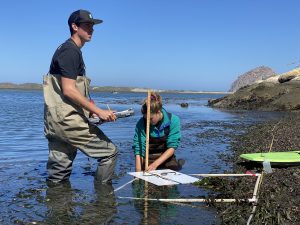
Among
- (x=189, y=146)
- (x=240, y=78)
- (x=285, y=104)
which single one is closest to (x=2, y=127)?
(x=189, y=146)

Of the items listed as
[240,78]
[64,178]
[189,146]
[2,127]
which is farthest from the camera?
[240,78]

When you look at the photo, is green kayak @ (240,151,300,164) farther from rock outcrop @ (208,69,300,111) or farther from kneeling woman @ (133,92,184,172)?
rock outcrop @ (208,69,300,111)

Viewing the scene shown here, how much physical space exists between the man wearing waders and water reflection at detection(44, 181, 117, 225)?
564 millimetres

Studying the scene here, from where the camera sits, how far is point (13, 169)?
32.2 feet

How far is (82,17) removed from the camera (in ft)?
23.2

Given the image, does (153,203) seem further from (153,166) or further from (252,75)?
(252,75)

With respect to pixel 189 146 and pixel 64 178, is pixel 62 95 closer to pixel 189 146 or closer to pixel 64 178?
pixel 64 178

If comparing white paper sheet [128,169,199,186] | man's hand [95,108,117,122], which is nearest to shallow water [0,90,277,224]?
white paper sheet [128,169,199,186]

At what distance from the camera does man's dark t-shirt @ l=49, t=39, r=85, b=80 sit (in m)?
6.86

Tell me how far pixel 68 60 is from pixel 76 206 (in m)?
2.30

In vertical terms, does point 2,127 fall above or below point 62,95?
below

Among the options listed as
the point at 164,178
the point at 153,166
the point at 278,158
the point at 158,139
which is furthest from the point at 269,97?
the point at 164,178

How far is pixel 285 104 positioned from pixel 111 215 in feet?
106

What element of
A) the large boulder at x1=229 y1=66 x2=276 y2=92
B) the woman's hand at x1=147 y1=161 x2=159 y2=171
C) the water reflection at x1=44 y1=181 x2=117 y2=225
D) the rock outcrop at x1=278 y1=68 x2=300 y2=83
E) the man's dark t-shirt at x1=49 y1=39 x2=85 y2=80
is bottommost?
the water reflection at x1=44 y1=181 x2=117 y2=225
